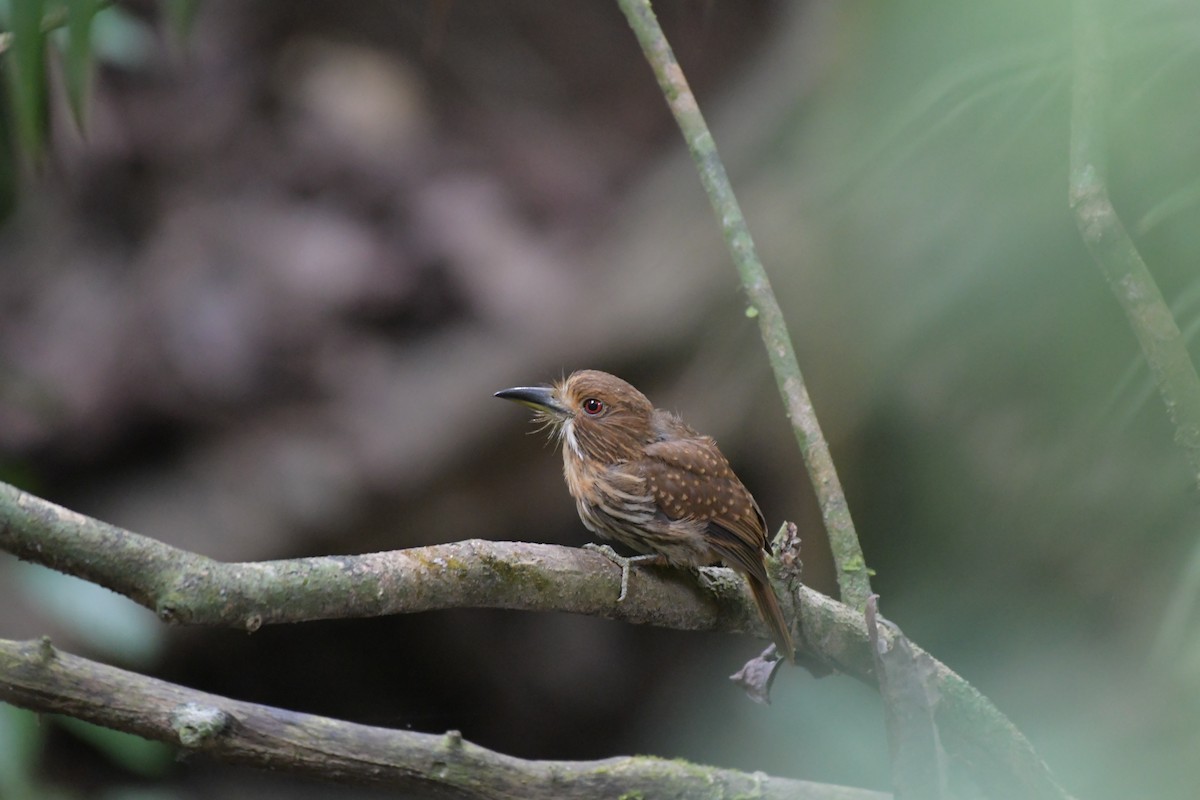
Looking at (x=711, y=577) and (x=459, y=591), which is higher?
(x=711, y=577)

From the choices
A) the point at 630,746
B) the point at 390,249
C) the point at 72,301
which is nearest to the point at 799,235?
the point at 390,249

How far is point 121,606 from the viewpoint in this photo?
2.35 metres

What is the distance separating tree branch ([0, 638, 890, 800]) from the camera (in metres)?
1.23

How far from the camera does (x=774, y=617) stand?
71.4 inches

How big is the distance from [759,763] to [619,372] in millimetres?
1277

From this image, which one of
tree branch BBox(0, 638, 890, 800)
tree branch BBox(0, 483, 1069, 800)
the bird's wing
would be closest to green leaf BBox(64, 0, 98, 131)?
tree branch BBox(0, 483, 1069, 800)

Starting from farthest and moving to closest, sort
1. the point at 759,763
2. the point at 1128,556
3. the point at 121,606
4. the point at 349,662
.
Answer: the point at 349,662 → the point at 759,763 → the point at 121,606 → the point at 1128,556

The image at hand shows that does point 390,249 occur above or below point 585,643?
above

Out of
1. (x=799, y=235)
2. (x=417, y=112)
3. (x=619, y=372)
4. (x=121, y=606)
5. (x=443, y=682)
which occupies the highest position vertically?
(x=417, y=112)

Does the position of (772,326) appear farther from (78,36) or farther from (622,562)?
(78,36)

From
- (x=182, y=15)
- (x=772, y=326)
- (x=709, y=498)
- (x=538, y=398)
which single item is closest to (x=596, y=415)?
(x=538, y=398)

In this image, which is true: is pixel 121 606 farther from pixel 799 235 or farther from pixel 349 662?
pixel 799 235

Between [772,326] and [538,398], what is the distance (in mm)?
506

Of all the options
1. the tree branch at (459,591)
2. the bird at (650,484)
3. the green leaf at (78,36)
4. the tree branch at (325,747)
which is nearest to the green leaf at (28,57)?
the green leaf at (78,36)
